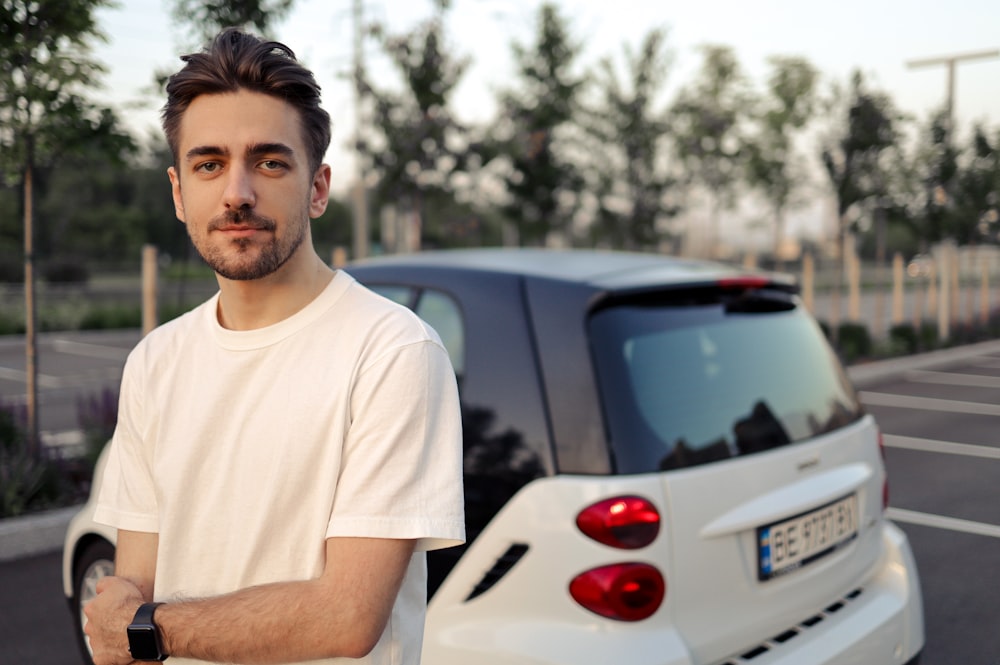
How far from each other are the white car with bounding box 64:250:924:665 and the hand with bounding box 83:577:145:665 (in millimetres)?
1079

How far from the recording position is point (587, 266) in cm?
295

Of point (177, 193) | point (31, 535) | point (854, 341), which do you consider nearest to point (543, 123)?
point (854, 341)

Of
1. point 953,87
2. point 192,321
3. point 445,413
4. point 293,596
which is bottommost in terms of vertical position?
point 293,596

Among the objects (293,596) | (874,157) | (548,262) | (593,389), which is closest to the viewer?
(293,596)

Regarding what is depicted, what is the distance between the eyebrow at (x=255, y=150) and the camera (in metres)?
1.51

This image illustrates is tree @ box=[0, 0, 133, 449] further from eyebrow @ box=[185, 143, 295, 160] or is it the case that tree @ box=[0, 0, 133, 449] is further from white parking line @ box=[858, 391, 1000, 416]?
white parking line @ box=[858, 391, 1000, 416]

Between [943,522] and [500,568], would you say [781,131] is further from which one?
[500,568]

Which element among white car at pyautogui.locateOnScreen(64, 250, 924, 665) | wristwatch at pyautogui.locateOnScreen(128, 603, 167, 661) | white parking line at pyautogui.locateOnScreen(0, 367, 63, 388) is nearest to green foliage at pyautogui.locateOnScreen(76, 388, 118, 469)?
white car at pyautogui.locateOnScreen(64, 250, 924, 665)

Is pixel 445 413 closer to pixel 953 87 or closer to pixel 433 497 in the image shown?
pixel 433 497

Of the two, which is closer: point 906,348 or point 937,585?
point 937,585

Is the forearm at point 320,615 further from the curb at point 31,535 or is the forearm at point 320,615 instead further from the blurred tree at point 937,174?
the blurred tree at point 937,174

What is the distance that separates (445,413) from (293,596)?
0.36 metres

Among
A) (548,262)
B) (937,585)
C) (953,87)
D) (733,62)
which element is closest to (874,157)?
(733,62)

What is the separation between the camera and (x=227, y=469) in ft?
4.98
